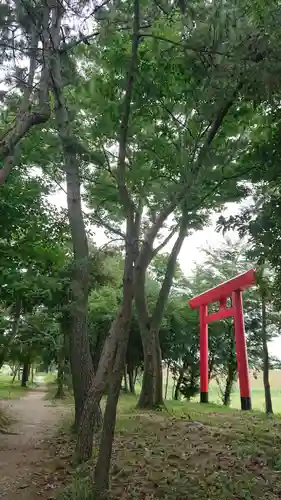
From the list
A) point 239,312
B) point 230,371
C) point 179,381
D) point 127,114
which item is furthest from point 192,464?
point 179,381

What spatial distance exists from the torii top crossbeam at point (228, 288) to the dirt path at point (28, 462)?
17.9 feet

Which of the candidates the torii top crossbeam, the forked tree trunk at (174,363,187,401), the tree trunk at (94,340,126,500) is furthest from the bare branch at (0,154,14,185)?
the forked tree trunk at (174,363,187,401)

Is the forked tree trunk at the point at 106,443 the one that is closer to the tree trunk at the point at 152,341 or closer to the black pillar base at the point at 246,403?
the tree trunk at the point at 152,341

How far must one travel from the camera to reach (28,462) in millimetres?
5633

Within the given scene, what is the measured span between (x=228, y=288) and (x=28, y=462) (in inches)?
272

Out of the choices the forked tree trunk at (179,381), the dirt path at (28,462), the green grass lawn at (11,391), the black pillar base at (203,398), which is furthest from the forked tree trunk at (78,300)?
the forked tree trunk at (179,381)

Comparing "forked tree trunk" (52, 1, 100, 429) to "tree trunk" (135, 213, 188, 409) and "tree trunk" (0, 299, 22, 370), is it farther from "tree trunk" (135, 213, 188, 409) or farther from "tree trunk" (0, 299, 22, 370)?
"tree trunk" (0, 299, 22, 370)

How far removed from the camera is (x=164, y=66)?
16.9ft

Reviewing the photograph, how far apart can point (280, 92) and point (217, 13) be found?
90cm

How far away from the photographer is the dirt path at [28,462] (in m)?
4.52

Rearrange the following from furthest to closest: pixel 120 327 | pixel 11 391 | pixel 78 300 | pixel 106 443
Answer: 1. pixel 11 391
2. pixel 78 300
3. pixel 120 327
4. pixel 106 443

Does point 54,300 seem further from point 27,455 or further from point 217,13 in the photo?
point 217,13

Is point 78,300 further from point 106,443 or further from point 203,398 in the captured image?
point 203,398

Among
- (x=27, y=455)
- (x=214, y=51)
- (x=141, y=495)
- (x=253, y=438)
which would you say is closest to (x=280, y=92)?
(x=214, y=51)
